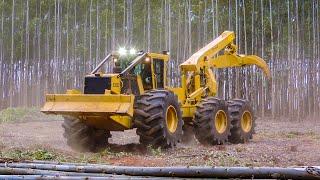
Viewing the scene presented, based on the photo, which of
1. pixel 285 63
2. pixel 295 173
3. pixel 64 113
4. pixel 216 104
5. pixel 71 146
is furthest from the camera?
pixel 285 63

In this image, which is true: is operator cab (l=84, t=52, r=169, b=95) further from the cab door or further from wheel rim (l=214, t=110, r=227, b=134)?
wheel rim (l=214, t=110, r=227, b=134)

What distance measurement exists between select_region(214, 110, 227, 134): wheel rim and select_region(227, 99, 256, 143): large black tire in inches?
13.8

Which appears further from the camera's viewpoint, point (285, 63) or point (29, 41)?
point (29, 41)

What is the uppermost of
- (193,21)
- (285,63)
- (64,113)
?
(193,21)

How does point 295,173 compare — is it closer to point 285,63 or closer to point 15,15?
point 285,63

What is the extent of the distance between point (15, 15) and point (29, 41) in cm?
153

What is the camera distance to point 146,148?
10141 millimetres

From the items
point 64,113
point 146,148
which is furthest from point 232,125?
point 64,113

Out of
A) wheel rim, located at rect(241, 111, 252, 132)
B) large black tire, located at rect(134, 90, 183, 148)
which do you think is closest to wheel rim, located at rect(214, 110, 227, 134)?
wheel rim, located at rect(241, 111, 252, 132)

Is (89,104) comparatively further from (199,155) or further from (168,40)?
(168,40)

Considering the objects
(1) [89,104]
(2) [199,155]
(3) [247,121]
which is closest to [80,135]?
(1) [89,104]

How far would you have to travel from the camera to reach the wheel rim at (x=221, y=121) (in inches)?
477

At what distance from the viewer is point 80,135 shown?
10859 millimetres

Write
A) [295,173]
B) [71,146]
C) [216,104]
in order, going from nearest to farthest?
[295,173] → [71,146] → [216,104]
